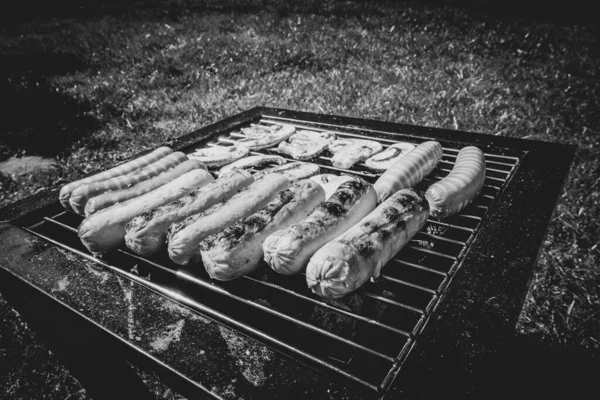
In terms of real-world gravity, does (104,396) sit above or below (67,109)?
below

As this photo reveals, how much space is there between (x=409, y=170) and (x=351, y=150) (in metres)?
0.75

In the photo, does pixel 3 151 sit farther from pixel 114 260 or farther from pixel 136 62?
pixel 114 260

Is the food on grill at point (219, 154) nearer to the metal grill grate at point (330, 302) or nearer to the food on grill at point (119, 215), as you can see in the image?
the food on grill at point (119, 215)

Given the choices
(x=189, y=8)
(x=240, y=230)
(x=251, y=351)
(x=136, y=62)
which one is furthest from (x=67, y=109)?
(x=189, y=8)

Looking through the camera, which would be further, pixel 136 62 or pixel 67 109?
pixel 136 62

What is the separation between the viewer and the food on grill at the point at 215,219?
210 centimetres

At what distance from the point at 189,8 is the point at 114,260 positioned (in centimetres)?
1946

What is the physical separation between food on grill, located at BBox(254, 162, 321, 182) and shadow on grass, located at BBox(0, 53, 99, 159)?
5.41m

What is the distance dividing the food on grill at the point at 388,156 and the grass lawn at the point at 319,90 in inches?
74.3

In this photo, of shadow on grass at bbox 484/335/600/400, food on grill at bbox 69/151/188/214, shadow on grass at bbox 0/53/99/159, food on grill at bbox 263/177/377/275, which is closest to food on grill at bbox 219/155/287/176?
food on grill at bbox 69/151/188/214

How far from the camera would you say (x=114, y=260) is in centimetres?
242

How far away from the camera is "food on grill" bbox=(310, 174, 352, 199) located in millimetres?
2717

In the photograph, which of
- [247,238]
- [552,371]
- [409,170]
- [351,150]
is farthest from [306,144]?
[552,371]

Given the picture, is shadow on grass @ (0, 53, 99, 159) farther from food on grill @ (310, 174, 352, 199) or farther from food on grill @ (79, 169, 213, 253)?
food on grill @ (310, 174, 352, 199)
